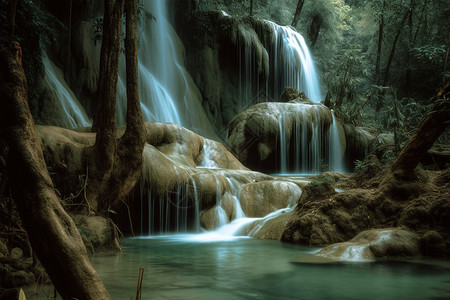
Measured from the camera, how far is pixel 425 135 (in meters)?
7.29

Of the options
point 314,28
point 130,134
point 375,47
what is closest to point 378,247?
point 130,134

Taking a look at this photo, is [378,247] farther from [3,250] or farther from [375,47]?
[375,47]

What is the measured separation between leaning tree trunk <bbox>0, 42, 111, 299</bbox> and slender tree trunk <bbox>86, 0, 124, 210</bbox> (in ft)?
15.3

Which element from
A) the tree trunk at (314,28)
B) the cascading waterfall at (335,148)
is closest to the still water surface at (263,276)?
the cascading waterfall at (335,148)

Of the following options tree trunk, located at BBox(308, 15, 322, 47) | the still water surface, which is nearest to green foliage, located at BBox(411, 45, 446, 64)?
tree trunk, located at BBox(308, 15, 322, 47)

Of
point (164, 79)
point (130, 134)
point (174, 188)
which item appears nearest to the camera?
point (130, 134)

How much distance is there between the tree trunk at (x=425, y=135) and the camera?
7035mm

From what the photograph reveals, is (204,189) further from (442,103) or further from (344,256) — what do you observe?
(442,103)

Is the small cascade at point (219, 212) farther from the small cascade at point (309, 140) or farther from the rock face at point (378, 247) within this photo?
the small cascade at point (309, 140)

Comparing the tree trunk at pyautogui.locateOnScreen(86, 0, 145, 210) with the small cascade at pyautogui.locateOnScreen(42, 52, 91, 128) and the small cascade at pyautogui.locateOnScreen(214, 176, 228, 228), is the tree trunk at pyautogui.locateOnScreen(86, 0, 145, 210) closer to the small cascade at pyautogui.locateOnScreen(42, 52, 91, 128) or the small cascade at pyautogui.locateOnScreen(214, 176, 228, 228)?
the small cascade at pyautogui.locateOnScreen(214, 176, 228, 228)

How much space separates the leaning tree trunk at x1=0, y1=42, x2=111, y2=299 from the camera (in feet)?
7.75

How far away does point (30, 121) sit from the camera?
8.55 ft

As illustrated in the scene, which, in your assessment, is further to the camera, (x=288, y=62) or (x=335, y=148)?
(x=288, y=62)

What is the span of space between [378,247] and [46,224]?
17.4ft
